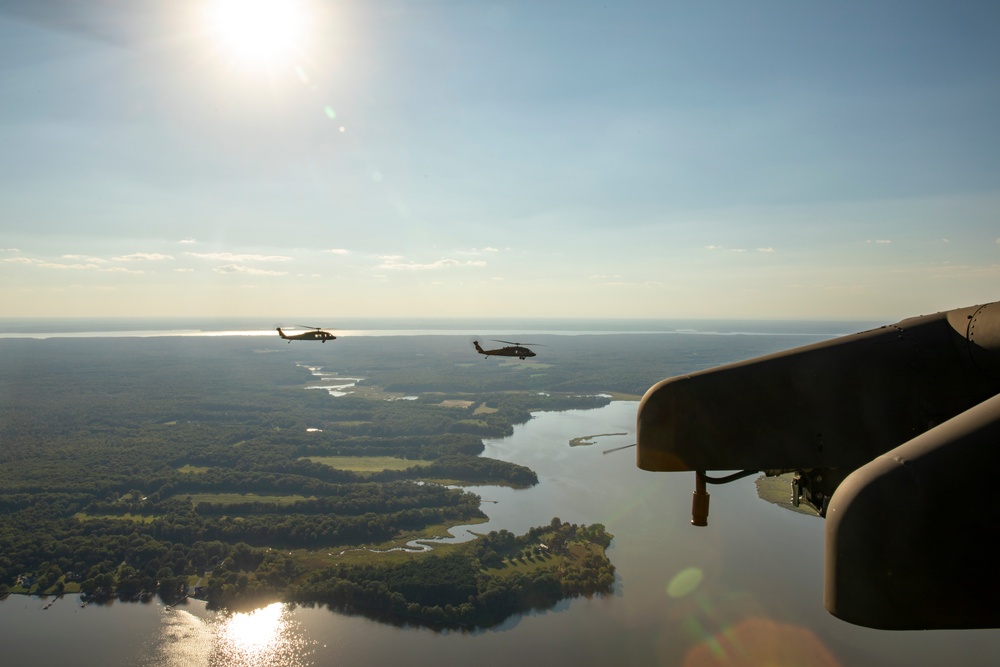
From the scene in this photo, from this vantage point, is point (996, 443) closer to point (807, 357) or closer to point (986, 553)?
point (986, 553)

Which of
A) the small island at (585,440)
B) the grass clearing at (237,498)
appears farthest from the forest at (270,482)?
the small island at (585,440)

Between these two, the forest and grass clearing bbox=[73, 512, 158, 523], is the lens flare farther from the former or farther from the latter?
grass clearing bbox=[73, 512, 158, 523]

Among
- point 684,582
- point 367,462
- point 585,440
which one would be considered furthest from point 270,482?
point 684,582

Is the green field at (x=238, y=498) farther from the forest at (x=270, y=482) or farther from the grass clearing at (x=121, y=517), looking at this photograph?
the grass clearing at (x=121, y=517)

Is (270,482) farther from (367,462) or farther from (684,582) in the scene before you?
(684,582)

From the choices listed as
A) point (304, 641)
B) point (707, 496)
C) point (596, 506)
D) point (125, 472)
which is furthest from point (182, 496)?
point (707, 496)
